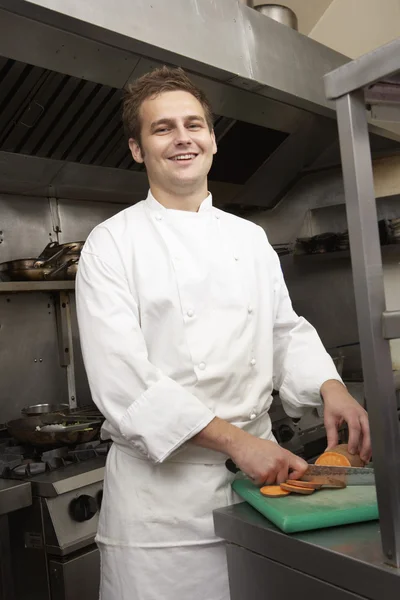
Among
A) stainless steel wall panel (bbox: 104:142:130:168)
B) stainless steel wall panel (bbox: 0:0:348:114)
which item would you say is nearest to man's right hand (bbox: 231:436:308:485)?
stainless steel wall panel (bbox: 0:0:348:114)

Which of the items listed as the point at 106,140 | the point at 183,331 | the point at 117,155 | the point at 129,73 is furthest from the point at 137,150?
the point at 117,155

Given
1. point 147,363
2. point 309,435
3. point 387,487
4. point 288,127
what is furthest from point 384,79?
point 288,127

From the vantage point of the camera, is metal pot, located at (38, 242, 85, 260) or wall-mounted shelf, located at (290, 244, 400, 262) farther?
wall-mounted shelf, located at (290, 244, 400, 262)

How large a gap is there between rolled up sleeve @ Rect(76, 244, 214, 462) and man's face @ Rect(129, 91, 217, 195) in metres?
0.25

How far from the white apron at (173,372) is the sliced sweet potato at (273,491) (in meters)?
0.18

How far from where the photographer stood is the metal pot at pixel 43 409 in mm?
2313

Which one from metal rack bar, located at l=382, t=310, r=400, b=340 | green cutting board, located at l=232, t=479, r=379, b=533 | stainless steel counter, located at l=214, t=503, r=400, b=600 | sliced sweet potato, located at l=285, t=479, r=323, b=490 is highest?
metal rack bar, located at l=382, t=310, r=400, b=340

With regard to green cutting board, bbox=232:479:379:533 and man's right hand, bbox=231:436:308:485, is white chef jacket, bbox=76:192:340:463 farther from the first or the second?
green cutting board, bbox=232:479:379:533

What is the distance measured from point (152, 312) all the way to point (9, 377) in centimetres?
133

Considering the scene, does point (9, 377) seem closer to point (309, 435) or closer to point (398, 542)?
point (309, 435)

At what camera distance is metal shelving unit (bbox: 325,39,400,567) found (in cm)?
77

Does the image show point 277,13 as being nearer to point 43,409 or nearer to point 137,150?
point 137,150

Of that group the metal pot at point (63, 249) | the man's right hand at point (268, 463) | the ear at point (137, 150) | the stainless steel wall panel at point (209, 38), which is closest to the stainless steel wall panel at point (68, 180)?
the metal pot at point (63, 249)

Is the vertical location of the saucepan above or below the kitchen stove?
above
